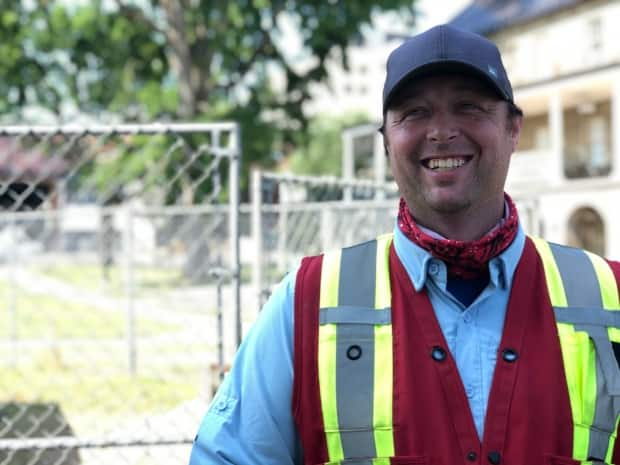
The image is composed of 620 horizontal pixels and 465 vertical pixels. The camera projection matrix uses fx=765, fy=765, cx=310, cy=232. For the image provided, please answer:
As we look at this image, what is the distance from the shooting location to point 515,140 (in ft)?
5.86

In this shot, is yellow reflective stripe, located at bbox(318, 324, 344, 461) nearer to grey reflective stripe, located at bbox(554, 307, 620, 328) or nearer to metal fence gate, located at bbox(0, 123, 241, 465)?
grey reflective stripe, located at bbox(554, 307, 620, 328)

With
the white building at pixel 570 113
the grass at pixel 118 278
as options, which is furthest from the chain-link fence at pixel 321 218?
the white building at pixel 570 113

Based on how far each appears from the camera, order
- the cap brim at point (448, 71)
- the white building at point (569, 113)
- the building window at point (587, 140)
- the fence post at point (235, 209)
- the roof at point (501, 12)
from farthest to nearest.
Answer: the roof at point (501, 12)
the building window at point (587, 140)
the white building at point (569, 113)
the fence post at point (235, 209)
the cap brim at point (448, 71)

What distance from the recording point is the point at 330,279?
1721 mm

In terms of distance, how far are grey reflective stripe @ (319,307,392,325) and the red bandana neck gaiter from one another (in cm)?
17

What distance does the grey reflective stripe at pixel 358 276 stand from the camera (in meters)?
1.68

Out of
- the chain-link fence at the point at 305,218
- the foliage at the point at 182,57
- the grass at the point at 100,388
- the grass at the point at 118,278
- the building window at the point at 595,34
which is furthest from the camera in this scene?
the building window at the point at 595,34

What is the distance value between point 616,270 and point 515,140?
1.24 feet

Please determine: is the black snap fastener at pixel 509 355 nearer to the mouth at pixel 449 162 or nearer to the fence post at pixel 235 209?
the mouth at pixel 449 162

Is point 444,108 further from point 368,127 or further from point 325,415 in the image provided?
point 368,127

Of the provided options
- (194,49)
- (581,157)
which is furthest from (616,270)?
(581,157)

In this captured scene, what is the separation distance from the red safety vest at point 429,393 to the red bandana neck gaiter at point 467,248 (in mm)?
87

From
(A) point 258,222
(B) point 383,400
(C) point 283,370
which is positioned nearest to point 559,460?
(B) point 383,400

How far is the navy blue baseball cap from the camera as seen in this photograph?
162 centimetres
